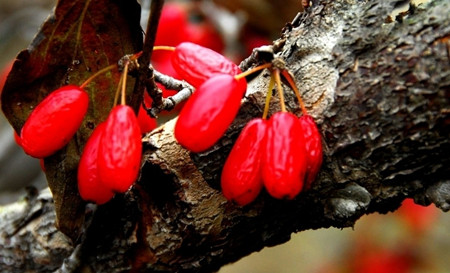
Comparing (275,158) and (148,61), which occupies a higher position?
(148,61)

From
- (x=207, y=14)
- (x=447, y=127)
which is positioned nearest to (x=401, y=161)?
(x=447, y=127)

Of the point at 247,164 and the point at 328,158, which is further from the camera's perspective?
the point at 328,158

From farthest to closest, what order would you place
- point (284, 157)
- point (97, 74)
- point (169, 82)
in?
point (169, 82) → point (97, 74) → point (284, 157)

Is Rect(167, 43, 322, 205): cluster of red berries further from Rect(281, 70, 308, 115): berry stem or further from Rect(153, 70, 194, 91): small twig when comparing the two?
Rect(153, 70, 194, 91): small twig

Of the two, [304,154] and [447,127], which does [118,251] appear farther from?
[447,127]

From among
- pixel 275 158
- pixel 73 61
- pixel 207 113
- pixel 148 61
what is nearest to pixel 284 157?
pixel 275 158

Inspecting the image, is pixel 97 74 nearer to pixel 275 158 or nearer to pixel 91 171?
pixel 91 171
